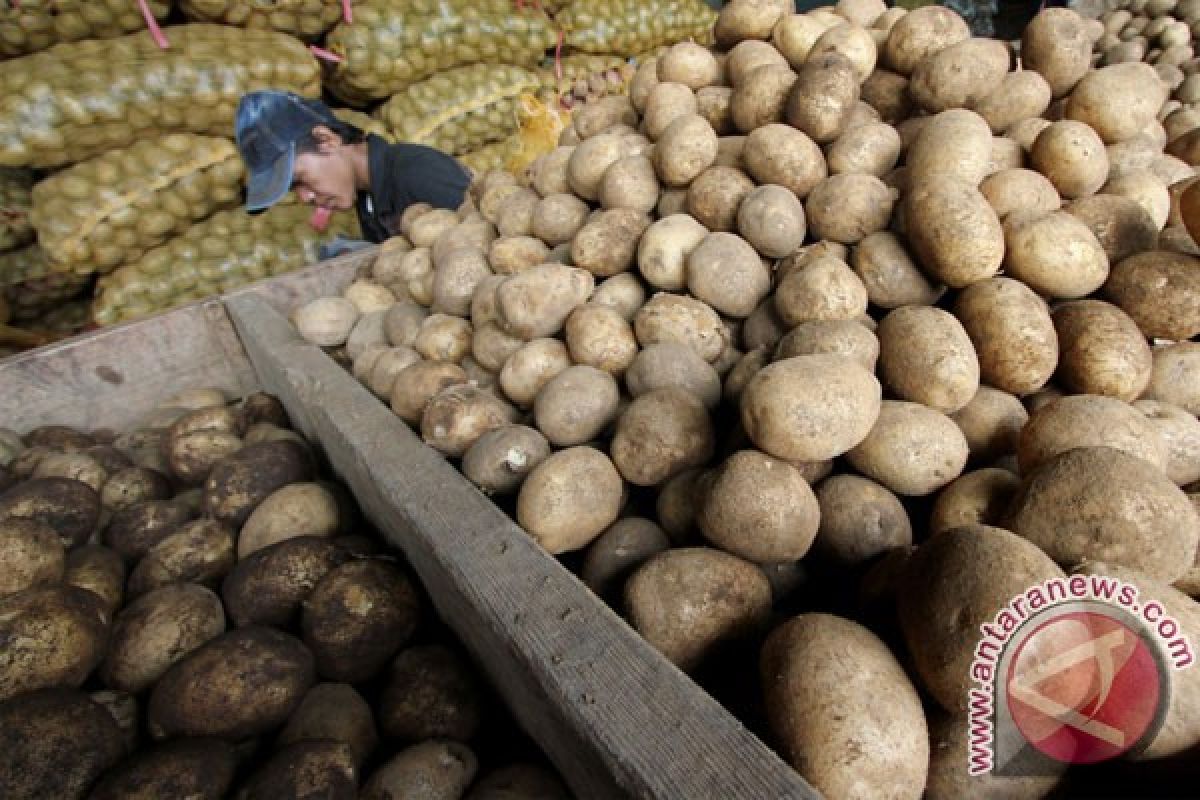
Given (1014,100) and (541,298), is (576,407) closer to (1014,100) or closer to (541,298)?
(541,298)

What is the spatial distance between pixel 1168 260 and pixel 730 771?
1878 mm

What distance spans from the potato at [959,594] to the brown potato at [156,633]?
71.5 inches

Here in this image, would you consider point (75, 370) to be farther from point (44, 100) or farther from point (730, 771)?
point (730, 771)

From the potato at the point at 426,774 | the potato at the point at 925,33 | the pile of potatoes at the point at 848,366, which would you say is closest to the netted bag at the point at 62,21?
the pile of potatoes at the point at 848,366

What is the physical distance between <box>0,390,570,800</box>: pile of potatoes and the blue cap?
121 inches

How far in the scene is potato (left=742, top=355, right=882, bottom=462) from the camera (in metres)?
1.39

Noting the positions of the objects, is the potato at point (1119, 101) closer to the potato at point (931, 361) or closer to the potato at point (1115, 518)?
the potato at point (931, 361)

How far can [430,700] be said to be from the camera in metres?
1.58

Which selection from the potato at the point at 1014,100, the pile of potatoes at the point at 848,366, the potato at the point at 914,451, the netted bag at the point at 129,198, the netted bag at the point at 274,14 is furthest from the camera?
the netted bag at the point at 274,14

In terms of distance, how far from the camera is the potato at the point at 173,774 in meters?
1.25

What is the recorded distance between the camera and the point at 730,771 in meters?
0.91

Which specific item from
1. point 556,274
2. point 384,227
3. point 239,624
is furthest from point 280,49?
point 239,624

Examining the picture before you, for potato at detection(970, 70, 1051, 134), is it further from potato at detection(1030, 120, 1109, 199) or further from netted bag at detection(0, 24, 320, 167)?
netted bag at detection(0, 24, 320, 167)

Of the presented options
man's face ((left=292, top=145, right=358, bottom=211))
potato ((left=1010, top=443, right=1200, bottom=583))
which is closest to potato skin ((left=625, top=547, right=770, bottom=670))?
potato ((left=1010, top=443, right=1200, bottom=583))
